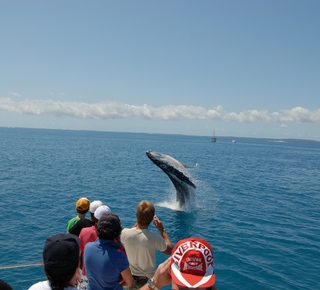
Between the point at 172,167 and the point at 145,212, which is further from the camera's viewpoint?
the point at 172,167

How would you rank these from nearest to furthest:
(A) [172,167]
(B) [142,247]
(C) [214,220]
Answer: (B) [142,247] < (A) [172,167] < (C) [214,220]

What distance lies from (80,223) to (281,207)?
85.6 feet

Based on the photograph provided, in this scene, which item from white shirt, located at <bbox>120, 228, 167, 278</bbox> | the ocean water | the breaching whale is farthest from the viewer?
the breaching whale

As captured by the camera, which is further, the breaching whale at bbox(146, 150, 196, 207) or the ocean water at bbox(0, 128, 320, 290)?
the breaching whale at bbox(146, 150, 196, 207)

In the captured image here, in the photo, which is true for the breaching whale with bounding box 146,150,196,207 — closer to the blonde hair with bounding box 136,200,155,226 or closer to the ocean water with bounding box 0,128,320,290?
the ocean water with bounding box 0,128,320,290

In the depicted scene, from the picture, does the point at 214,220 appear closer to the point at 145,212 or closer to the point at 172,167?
the point at 172,167

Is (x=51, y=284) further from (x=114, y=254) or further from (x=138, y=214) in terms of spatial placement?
(x=138, y=214)

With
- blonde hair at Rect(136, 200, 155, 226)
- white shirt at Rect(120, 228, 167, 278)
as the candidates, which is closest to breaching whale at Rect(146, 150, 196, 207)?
white shirt at Rect(120, 228, 167, 278)

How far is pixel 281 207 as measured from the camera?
2920cm

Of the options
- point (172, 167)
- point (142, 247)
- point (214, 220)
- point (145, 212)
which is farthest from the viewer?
point (214, 220)

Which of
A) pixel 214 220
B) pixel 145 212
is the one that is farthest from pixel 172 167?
pixel 145 212

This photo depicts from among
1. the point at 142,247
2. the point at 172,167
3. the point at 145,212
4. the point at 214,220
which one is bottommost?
the point at 214,220

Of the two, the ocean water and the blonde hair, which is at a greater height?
the blonde hair

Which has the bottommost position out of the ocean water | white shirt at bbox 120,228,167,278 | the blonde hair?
the ocean water
